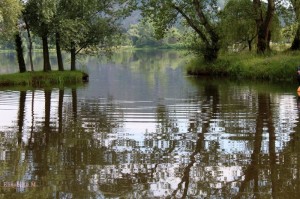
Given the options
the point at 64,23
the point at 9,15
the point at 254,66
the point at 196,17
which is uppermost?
the point at 196,17

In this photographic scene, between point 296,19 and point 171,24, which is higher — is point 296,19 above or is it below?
below

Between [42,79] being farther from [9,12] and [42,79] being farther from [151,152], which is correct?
[151,152]

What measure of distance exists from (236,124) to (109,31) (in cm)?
3176

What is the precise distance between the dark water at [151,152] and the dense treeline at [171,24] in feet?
70.5

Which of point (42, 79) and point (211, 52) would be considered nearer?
point (42, 79)

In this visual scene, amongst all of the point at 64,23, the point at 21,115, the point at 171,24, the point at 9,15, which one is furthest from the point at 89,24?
the point at 21,115

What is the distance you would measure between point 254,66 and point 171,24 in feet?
39.3

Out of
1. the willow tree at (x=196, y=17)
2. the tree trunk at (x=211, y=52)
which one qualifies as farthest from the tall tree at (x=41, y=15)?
the tree trunk at (x=211, y=52)

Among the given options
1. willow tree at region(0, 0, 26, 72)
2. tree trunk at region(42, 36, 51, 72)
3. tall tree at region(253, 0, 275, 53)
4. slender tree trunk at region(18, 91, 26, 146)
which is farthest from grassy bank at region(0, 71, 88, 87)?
tall tree at region(253, 0, 275, 53)

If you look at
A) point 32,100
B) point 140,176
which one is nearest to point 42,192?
point 140,176

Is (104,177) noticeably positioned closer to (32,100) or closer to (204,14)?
(32,100)

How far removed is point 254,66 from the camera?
40688 millimetres

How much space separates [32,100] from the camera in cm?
2428

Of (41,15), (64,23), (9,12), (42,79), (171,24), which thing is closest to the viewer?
(9,12)
